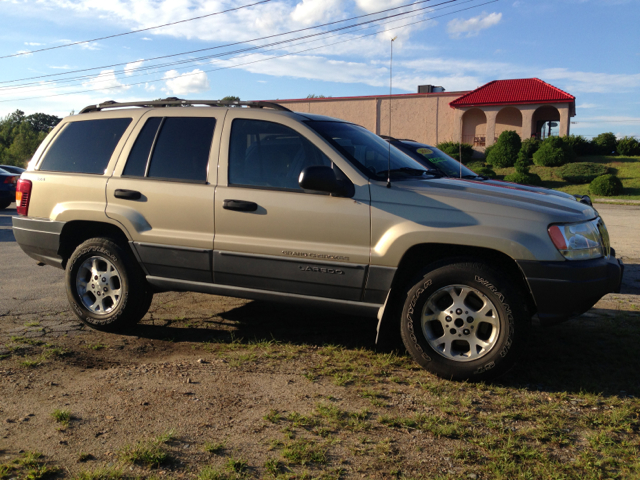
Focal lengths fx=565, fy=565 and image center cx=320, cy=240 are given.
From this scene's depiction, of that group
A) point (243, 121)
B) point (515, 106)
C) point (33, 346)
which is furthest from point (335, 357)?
point (515, 106)

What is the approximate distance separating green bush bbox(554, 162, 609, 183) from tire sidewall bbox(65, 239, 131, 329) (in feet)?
104

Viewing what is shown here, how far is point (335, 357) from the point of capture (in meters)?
4.57

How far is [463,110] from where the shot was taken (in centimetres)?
4459

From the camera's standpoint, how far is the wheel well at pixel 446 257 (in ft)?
13.4

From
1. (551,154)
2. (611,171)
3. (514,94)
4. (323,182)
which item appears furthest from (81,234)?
(514,94)

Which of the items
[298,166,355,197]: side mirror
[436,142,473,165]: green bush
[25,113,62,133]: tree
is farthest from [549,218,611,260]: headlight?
[25,113,62,133]: tree

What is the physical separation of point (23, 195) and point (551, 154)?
34.2m

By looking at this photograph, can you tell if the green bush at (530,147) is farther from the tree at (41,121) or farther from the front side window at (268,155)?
the tree at (41,121)

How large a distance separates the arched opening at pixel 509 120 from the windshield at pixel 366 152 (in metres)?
41.6

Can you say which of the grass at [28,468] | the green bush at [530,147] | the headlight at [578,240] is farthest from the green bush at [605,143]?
the grass at [28,468]

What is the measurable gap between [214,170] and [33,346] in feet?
6.98

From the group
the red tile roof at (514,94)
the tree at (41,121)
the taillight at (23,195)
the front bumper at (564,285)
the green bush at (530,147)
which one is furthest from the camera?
the tree at (41,121)

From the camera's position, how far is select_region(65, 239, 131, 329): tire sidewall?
5.05m

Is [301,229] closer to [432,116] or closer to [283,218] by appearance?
[283,218]
